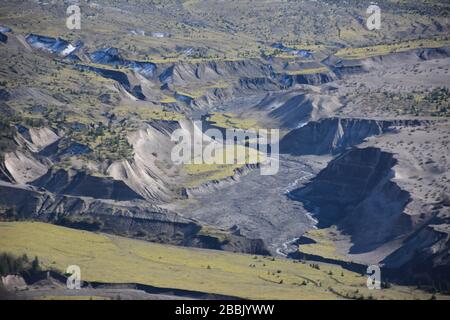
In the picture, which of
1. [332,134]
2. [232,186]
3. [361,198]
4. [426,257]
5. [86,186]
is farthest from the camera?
[332,134]

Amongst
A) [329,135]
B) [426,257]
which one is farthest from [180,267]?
[329,135]

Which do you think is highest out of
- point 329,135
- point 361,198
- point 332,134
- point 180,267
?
point 332,134

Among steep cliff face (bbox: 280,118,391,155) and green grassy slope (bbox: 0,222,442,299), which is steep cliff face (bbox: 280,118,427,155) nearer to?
steep cliff face (bbox: 280,118,391,155)

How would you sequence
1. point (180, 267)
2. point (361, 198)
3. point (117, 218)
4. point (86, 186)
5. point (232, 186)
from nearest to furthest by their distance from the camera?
point (180, 267)
point (117, 218)
point (86, 186)
point (361, 198)
point (232, 186)

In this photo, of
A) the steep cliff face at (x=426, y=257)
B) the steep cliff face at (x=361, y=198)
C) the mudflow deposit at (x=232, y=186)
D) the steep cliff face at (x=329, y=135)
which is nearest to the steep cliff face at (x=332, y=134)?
the steep cliff face at (x=329, y=135)

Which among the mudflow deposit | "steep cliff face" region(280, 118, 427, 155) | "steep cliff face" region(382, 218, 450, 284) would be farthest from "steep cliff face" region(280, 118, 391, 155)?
"steep cliff face" region(382, 218, 450, 284)

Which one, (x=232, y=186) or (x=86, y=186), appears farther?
(x=232, y=186)

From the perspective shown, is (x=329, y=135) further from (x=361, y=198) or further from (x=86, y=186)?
(x=86, y=186)

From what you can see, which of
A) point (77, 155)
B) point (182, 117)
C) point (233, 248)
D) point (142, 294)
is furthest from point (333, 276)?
point (182, 117)

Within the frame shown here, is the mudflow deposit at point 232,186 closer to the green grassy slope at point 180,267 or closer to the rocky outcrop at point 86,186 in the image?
the rocky outcrop at point 86,186
